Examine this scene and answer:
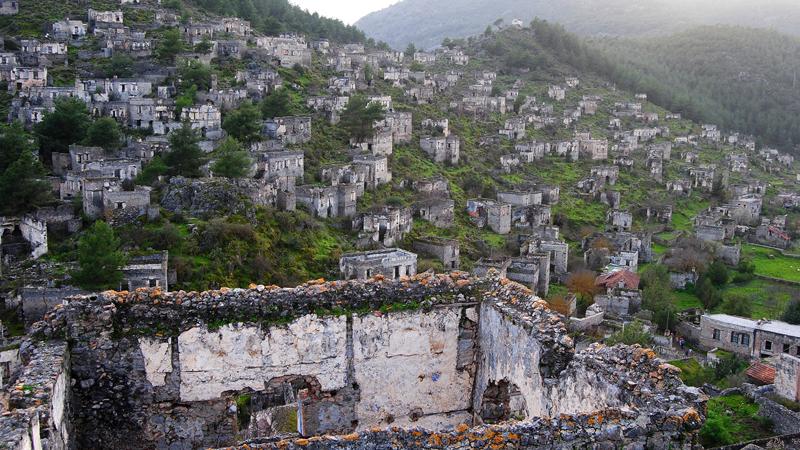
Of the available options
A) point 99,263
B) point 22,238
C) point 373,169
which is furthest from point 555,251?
point 22,238

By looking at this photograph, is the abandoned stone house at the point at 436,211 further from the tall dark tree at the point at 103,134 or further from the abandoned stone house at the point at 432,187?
the tall dark tree at the point at 103,134

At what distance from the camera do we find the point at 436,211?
173 ft

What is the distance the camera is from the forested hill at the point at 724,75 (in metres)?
114

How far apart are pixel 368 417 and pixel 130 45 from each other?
65.9 m

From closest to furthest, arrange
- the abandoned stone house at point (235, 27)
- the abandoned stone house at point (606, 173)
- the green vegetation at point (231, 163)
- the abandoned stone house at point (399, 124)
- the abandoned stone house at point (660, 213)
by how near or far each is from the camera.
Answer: the green vegetation at point (231, 163) < the abandoned stone house at point (399, 124) < the abandoned stone house at point (660, 213) < the abandoned stone house at point (606, 173) < the abandoned stone house at point (235, 27)

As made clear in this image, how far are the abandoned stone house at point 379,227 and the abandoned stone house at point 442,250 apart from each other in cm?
162

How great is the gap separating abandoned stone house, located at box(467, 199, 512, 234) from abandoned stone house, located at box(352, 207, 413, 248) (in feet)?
30.8

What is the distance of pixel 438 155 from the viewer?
6581 cm

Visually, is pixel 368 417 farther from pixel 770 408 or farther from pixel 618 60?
pixel 618 60

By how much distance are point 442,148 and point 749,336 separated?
113 feet

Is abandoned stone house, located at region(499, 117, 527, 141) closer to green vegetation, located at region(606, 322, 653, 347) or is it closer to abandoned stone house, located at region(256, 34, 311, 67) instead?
abandoned stone house, located at region(256, 34, 311, 67)

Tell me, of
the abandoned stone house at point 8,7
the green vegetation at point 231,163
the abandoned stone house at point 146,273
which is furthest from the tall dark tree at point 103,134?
the abandoned stone house at point 8,7

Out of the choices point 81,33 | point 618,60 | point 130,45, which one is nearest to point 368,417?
point 130,45

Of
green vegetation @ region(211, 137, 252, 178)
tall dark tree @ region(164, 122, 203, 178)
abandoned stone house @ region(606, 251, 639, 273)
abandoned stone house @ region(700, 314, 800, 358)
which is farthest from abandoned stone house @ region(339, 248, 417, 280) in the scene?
abandoned stone house @ region(606, 251, 639, 273)
